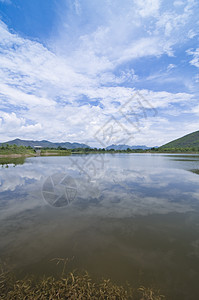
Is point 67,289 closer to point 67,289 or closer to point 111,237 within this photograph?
point 67,289

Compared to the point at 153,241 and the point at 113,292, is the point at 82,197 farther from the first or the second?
the point at 113,292

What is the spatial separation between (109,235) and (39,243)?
2857 mm

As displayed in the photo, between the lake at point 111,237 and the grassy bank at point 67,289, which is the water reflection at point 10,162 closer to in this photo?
the lake at point 111,237

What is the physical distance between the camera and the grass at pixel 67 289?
345cm

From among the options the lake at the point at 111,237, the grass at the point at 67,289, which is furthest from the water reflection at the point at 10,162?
the grass at the point at 67,289

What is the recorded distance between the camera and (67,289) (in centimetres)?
360

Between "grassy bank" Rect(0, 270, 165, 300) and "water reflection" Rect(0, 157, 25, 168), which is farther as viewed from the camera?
"water reflection" Rect(0, 157, 25, 168)

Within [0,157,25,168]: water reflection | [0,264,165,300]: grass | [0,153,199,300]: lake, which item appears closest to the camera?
[0,264,165,300]: grass

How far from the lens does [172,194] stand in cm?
1119

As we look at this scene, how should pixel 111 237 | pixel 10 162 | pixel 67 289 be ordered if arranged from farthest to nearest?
1. pixel 10 162
2. pixel 111 237
3. pixel 67 289

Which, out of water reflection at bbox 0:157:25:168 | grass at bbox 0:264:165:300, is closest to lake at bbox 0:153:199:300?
grass at bbox 0:264:165:300

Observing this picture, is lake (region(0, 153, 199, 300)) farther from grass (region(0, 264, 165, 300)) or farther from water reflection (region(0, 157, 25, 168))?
water reflection (region(0, 157, 25, 168))

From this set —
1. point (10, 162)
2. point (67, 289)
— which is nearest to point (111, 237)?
point (67, 289)

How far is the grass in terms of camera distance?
11.3 feet
